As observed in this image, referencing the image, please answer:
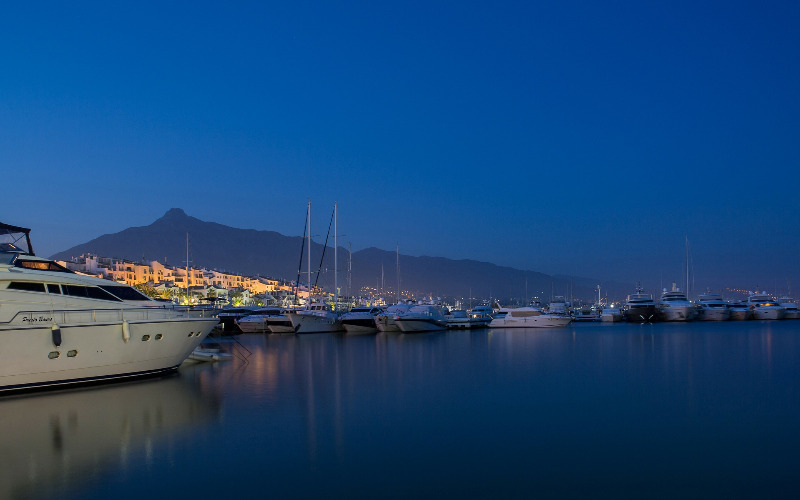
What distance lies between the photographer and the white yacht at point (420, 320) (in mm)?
57438

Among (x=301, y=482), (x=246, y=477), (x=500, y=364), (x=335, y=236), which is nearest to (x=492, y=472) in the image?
(x=301, y=482)

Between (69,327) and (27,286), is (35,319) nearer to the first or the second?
(69,327)

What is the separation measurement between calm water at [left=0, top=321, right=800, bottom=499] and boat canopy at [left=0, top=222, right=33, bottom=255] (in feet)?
19.0

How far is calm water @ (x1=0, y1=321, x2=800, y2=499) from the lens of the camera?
975cm

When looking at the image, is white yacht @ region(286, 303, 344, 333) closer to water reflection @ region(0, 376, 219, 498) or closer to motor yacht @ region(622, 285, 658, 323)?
water reflection @ region(0, 376, 219, 498)

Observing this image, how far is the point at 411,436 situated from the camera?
13180mm

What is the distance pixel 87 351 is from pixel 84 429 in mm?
6217

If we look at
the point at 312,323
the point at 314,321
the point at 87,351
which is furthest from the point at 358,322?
the point at 87,351

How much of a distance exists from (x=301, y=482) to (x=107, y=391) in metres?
11.9

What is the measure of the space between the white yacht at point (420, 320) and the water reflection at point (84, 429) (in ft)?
123

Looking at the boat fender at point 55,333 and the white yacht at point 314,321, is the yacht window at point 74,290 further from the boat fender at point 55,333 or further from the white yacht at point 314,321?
the white yacht at point 314,321

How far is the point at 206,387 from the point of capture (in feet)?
66.7

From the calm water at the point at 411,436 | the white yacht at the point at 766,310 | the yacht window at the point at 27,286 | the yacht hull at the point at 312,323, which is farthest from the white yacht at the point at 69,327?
the white yacht at the point at 766,310

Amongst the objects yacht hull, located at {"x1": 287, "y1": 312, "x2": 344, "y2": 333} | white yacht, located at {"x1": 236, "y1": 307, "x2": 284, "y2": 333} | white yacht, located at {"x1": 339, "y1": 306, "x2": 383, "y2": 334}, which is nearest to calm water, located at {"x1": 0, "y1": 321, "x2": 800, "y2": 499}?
yacht hull, located at {"x1": 287, "y1": 312, "x2": 344, "y2": 333}
